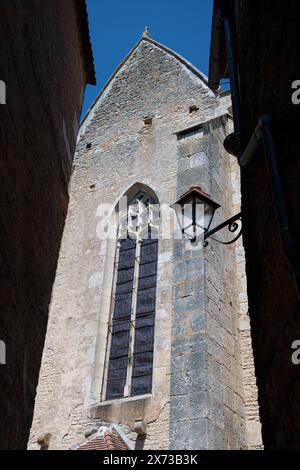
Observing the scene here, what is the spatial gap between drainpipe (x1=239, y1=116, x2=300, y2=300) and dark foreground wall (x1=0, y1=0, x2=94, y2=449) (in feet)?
4.46

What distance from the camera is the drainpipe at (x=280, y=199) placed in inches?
91.4

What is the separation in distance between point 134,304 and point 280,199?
6.53 m

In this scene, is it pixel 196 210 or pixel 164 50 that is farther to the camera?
pixel 164 50

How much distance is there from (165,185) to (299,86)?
7.34 m

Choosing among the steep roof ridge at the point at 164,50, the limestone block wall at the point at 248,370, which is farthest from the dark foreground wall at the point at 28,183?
the steep roof ridge at the point at 164,50

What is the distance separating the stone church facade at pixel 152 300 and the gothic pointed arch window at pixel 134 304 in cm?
2

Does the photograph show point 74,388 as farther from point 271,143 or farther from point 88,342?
point 271,143

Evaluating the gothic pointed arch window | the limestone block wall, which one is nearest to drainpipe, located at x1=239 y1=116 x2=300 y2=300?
the limestone block wall

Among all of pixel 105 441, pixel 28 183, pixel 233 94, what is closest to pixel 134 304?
pixel 105 441

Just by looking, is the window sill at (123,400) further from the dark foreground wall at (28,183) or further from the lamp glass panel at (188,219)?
the lamp glass panel at (188,219)

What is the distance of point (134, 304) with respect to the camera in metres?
8.84

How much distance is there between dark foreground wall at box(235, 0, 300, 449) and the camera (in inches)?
94.2

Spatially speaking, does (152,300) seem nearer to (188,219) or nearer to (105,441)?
(105,441)
